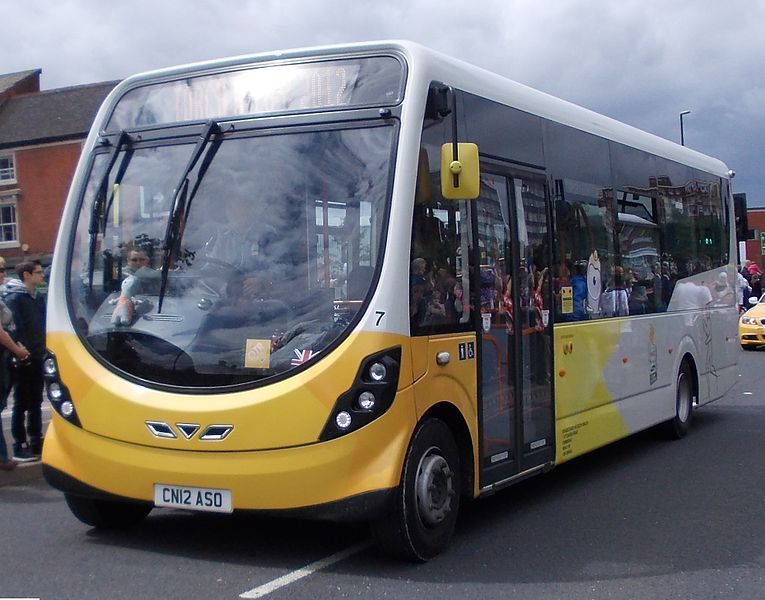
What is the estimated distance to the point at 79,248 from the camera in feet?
21.6

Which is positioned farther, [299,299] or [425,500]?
[425,500]

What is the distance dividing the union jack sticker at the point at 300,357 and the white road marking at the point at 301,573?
1178 millimetres

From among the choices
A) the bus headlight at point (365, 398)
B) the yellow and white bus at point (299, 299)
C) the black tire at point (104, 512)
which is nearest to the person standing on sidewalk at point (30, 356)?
the black tire at point (104, 512)

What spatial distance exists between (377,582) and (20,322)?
4.75 meters

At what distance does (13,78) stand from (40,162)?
9.36m

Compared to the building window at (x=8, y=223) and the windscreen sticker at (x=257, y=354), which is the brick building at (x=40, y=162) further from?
the windscreen sticker at (x=257, y=354)

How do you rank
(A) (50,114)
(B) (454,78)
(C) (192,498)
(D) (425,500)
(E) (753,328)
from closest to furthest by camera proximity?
(C) (192,498), (D) (425,500), (B) (454,78), (E) (753,328), (A) (50,114)

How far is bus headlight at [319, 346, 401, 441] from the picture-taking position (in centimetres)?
561

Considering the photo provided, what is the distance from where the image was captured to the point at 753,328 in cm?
2364

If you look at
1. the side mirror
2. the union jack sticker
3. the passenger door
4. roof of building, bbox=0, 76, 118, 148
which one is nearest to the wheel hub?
the passenger door

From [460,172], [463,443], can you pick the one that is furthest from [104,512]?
[460,172]

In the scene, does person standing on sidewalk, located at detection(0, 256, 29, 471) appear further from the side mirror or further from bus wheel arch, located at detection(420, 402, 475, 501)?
the side mirror

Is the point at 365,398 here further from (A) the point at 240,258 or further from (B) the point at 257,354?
(A) the point at 240,258

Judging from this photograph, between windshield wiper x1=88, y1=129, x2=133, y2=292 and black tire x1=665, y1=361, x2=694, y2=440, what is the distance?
6702 mm
